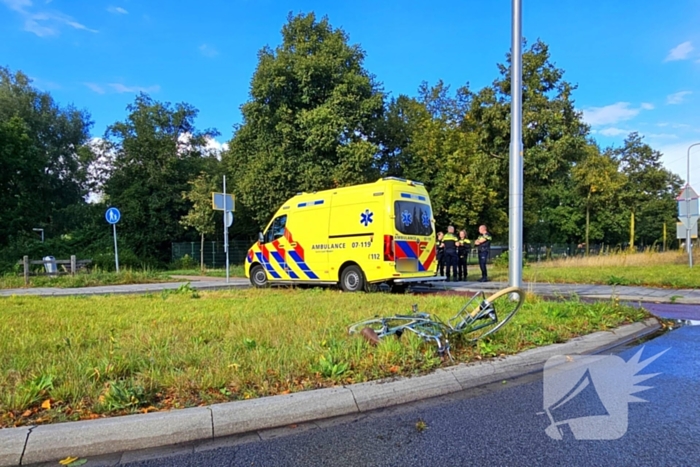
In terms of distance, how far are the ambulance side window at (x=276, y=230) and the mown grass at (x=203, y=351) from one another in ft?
17.6

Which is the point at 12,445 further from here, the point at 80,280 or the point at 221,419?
the point at 80,280

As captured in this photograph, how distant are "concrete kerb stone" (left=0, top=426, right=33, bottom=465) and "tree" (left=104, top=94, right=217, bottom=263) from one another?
2670 centimetres

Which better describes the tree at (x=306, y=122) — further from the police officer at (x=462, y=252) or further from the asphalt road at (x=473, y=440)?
the asphalt road at (x=473, y=440)

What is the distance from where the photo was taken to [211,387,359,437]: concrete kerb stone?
10.8 ft

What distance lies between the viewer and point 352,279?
11.3 meters

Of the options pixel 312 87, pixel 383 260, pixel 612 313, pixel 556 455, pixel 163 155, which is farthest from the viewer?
pixel 163 155

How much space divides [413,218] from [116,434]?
8813 millimetres

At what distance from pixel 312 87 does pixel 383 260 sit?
14.4m

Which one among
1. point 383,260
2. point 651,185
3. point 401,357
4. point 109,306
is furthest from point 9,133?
point 651,185

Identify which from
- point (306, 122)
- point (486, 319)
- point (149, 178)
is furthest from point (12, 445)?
point (149, 178)

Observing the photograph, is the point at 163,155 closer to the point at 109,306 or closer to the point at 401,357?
the point at 109,306

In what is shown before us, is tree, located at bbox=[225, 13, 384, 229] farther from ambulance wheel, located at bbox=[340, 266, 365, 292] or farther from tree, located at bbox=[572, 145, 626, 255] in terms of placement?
tree, located at bbox=[572, 145, 626, 255]

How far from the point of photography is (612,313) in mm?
6797

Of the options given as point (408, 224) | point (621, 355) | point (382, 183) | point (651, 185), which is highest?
point (651, 185)
